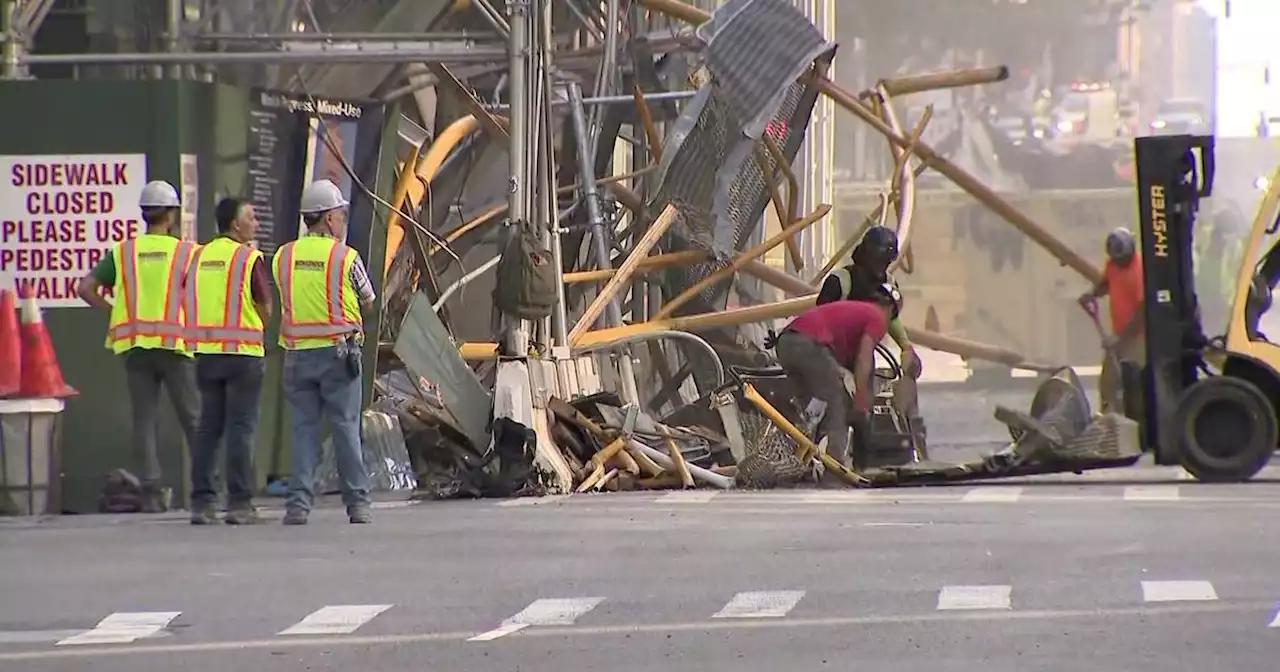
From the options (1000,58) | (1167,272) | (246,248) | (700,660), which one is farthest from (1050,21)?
(700,660)

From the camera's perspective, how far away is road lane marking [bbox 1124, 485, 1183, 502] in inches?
626

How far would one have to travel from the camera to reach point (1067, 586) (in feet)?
35.9

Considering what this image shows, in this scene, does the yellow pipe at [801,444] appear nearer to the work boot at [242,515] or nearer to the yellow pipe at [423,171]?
the yellow pipe at [423,171]

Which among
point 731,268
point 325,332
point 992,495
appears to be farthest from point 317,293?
point 731,268

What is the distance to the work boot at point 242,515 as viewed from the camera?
49.3 feet

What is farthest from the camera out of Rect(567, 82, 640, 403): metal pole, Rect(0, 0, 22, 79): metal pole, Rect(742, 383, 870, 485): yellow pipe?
Rect(567, 82, 640, 403): metal pole

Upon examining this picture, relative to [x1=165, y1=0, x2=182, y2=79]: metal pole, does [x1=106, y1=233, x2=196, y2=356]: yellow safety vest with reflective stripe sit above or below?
below

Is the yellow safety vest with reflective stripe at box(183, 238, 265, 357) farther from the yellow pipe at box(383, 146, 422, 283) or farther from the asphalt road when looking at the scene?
the yellow pipe at box(383, 146, 422, 283)

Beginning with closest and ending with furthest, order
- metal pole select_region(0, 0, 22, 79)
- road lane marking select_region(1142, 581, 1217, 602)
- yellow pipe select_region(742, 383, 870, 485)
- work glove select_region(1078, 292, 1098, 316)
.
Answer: road lane marking select_region(1142, 581, 1217, 602) → metal pole select_region(0, 0, 22, 79) → yellow pipe select_region(742, 383, 870, 485) → work glove select_region(1078, 292, 1098, 316)

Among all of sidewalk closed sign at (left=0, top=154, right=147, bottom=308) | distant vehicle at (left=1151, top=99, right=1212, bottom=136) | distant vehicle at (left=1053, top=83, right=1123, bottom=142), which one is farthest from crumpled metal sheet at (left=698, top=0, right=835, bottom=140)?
distant vehicle at (left=1053, top=83, right=1123, bottom=142)

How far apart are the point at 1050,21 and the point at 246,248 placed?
30683 millimetres

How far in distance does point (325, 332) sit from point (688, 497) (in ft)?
9.21

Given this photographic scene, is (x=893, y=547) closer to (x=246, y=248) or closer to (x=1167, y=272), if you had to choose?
(x=246, y=248)

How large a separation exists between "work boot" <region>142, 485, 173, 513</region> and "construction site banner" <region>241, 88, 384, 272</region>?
171 cm
